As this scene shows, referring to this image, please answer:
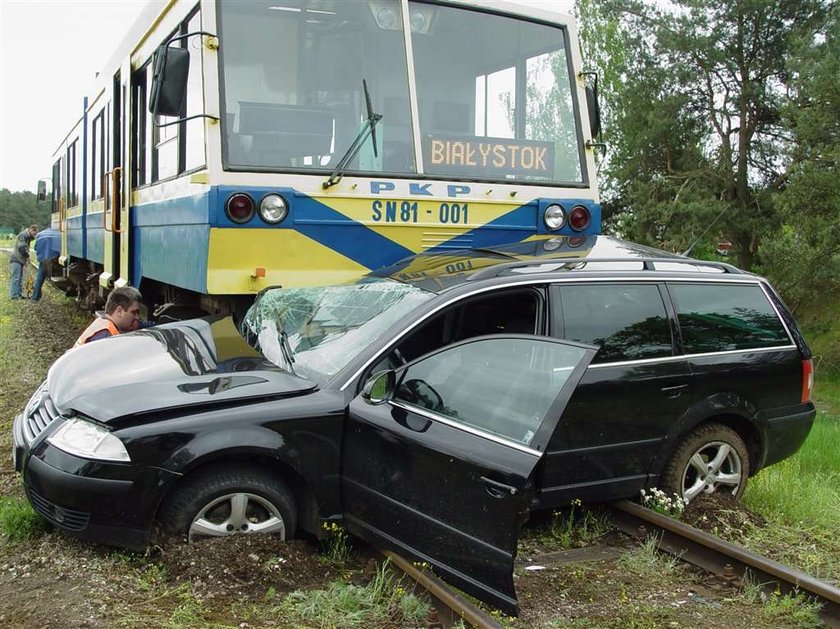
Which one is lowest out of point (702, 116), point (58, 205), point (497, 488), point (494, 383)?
point (497, 488)

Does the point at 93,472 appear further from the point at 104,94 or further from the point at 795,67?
the point at 795,67

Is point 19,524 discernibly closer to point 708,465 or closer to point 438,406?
point 438,406

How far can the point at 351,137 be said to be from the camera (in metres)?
6.44

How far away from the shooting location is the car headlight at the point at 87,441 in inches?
153

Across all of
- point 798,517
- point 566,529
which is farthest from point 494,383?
point 798,517

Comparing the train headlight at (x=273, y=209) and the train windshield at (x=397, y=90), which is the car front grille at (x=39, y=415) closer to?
the train headlight at (x=273, y=209)

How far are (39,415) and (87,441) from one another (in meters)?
0.77

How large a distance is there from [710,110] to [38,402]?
22257 mm

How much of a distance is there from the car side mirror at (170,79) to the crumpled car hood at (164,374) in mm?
1506

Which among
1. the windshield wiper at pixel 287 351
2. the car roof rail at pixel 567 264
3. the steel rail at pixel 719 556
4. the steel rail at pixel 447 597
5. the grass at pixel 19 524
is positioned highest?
the car roof rail at pixel 567 264

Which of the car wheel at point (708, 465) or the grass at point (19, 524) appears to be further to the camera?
the car wheel at point (708, 465)

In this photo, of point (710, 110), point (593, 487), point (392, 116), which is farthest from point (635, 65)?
point (593, 487)

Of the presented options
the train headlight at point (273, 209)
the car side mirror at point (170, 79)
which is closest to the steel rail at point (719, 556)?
the train headlight at point (273, 209)

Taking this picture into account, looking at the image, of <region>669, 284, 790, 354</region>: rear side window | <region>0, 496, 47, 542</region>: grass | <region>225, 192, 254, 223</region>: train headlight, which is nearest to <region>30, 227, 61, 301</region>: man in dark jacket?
<region>225, 192, 254, 223</region>: train headlight
